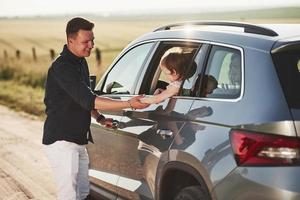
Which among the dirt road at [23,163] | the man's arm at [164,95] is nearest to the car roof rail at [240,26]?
the man's arm at [164,95]

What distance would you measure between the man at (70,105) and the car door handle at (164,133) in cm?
51

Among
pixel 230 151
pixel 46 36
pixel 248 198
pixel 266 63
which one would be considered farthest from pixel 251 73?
pixel 46 36

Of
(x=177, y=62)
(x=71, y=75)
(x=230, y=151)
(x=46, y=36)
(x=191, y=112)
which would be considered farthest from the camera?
(x=46, y=36)

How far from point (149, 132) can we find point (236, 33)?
986 mm

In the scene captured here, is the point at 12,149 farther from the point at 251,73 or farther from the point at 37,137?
the point at 251,73

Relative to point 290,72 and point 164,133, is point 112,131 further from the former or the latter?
point 290,72

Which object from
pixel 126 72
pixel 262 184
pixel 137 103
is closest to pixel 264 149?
pixel 262 184

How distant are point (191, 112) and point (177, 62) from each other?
0.56 meters

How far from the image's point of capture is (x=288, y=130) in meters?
3.32

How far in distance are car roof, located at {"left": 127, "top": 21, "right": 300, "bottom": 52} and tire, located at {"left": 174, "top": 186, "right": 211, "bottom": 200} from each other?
936 mm

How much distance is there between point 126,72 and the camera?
5535 mm

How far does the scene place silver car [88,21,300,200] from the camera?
339 centimetres

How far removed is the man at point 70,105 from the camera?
15.9ft

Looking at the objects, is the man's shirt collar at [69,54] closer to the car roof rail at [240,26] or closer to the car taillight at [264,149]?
the car roof rail at [240,26]
